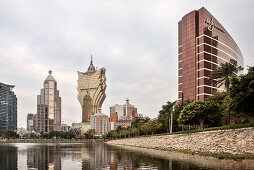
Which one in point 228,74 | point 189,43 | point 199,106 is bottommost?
point 199,106

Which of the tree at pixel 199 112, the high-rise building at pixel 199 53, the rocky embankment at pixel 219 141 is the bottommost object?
the rocky embankment at pixel 219 141

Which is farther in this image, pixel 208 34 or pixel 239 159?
pixel 208 34

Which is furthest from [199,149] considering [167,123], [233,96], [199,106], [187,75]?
[187,75]

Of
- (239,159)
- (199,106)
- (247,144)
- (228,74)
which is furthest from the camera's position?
(199,106)

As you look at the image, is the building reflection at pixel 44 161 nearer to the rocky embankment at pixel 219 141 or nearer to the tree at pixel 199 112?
the rocky embankment at pixel 219 141

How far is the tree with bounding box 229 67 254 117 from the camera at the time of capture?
49.4 meters

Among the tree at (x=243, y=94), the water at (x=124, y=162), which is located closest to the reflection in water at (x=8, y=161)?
the water at (x=124, y=162)

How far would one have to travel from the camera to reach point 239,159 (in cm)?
3931

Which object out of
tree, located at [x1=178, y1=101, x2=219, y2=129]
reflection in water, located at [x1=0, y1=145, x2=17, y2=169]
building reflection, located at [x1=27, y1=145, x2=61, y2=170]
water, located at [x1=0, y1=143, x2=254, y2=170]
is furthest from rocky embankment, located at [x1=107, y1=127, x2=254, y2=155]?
reflection in water, located at [x1=0, y1=145, x2=17, y2=169]

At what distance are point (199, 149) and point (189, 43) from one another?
5848 inches

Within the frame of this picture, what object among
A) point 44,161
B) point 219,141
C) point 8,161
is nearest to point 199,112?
point 219,141

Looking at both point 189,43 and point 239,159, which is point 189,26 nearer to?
point 189,43

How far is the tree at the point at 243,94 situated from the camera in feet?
162

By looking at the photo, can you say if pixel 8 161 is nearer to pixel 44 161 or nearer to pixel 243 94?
pixel 44 161
